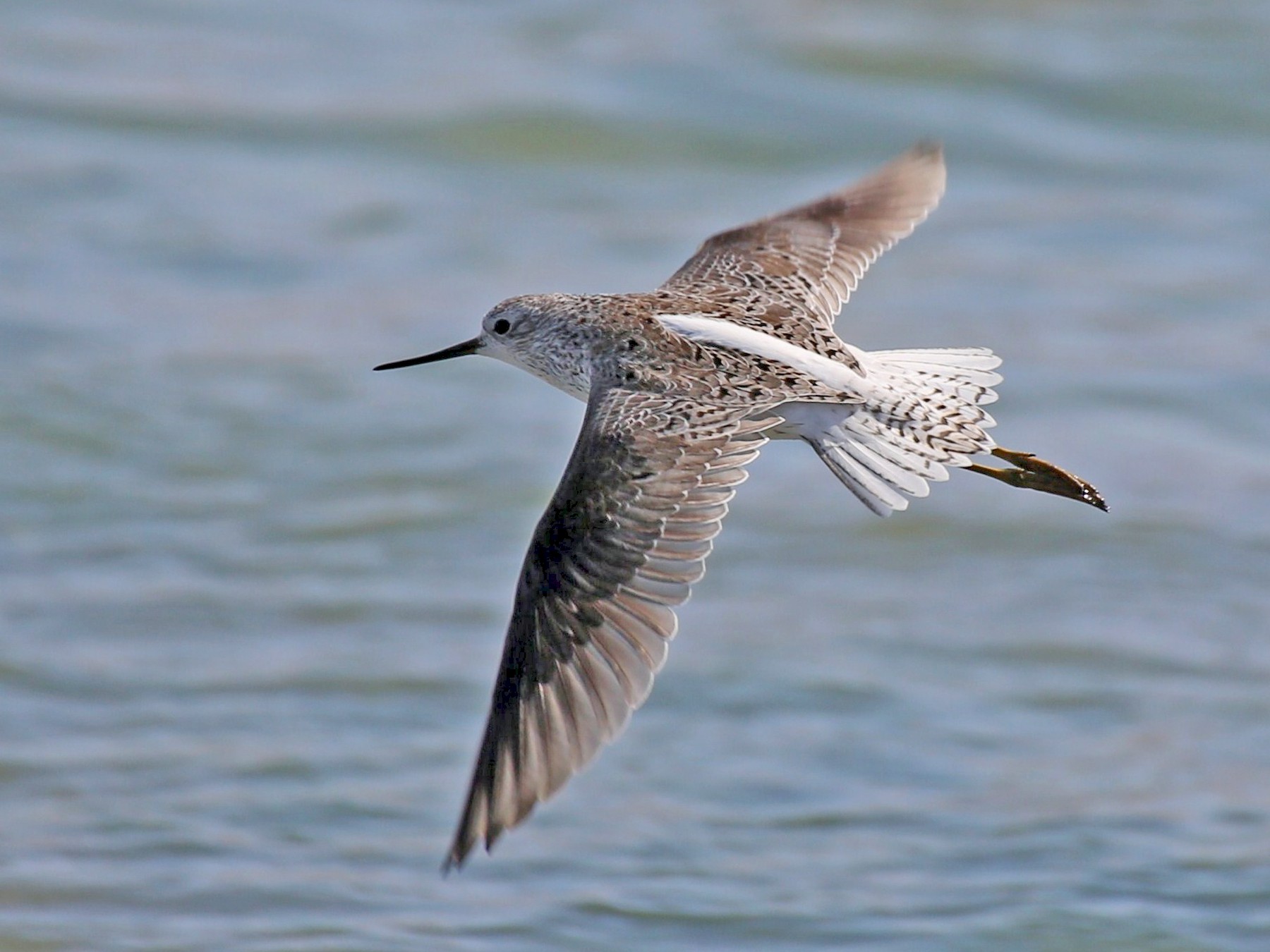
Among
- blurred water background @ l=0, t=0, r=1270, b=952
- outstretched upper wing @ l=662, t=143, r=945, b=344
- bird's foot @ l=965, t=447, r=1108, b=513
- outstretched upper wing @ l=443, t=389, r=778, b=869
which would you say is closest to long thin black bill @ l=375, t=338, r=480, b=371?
outstretched upper wing @ l=662, t=143, r=945, b=344

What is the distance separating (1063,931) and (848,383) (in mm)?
2190

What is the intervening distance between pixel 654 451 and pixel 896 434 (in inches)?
27.2

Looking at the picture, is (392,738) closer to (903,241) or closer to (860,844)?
(860,844)

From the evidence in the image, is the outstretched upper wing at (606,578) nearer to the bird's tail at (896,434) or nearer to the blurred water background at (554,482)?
the bird's tail at (896,434)

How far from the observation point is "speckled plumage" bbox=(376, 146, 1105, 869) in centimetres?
493

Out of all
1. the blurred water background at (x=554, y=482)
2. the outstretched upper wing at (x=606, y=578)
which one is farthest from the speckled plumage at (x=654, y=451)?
the blurred water background at (x=554, y=482)

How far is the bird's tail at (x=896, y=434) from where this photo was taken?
17.6 ft

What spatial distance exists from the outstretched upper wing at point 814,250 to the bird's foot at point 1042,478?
0.63 meters

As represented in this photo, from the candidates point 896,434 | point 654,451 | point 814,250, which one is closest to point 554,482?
point 814,250

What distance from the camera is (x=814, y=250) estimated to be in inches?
266

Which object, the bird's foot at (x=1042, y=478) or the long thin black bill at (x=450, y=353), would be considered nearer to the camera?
the bird's foot at (x=1042, y=478)

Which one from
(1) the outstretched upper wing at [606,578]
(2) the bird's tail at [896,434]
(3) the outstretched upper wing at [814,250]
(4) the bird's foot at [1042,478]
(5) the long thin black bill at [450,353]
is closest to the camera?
(1) the outstretched upper wing at [606,578]

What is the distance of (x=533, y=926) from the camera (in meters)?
6.69

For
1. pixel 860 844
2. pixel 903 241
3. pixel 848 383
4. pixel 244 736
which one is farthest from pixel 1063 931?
pixel 903 241
